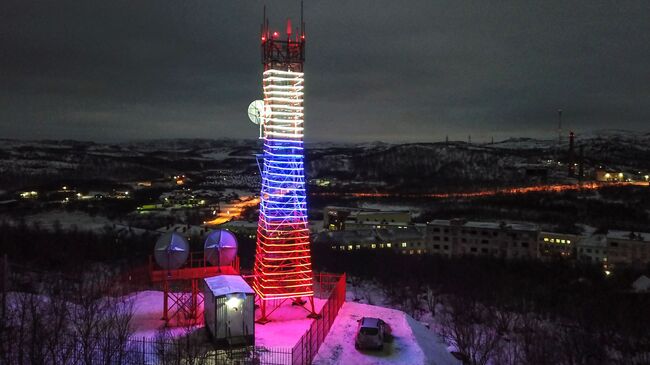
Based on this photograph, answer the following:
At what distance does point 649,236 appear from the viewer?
4338cm

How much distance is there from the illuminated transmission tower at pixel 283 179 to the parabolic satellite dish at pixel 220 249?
45.4 inches

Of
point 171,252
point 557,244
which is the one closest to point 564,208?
point 557,244

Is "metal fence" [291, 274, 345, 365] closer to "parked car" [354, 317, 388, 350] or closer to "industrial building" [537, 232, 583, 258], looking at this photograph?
"parked car" [354, 317, 388, 350]

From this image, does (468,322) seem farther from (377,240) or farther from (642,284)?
(377,240)

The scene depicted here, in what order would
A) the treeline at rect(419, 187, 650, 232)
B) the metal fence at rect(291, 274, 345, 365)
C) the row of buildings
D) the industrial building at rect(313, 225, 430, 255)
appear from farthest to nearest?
the treeline at rect(419, 187, 650, 232), the industrial building at rect(313, 225, 430, 255), the row of buildings, the metal fence at rect(291, 274, 345, 365)

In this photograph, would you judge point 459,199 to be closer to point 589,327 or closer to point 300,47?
point 589,327

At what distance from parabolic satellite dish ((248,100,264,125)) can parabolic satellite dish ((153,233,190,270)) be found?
4491mm

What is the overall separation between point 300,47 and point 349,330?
9.00m

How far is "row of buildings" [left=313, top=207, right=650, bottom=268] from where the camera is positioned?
42.8 metres

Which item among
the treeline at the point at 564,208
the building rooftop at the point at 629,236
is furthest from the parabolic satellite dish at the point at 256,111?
the treeline at the point at 564,208

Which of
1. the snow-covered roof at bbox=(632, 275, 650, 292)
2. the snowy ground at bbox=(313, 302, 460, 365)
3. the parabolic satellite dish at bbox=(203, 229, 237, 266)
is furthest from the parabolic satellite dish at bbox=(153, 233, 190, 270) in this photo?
the snow-covered roof at bbox=(632, 275, 650, 292)

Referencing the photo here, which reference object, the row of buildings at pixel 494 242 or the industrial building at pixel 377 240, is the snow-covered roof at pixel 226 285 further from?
the row of buildings at pixel 494 242

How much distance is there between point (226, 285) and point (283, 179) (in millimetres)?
3893

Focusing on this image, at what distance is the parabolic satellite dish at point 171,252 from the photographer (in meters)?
15.0
